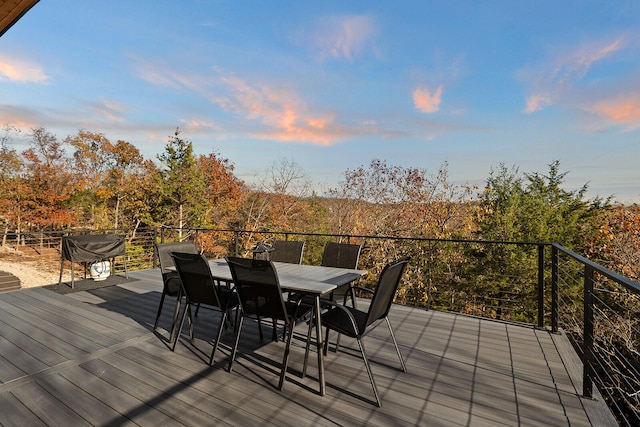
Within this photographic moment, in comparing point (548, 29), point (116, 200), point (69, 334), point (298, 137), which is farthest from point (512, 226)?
point (116, 200)

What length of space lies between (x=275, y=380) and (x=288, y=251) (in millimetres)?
1694

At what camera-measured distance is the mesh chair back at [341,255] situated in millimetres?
3387

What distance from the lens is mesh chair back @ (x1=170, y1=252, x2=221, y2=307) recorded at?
8.34 feet

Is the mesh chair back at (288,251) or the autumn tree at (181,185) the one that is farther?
the autumn tree at (181,185)

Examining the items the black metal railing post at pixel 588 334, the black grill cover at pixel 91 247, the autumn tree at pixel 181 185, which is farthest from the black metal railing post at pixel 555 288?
the autumn tree at pixel 181 185

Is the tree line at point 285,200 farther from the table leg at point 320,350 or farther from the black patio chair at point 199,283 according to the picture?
the table leg at point 320,350

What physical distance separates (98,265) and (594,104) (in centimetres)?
1362

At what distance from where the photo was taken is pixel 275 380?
2.26 metres

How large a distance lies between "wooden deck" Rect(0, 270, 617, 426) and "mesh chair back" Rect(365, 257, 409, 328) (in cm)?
48

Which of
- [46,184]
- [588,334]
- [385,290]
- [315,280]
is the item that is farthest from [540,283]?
[46,184]

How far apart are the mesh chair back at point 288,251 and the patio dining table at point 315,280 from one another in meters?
0.50

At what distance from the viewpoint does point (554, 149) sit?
14008 millimetres

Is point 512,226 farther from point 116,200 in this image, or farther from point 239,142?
point 116,200

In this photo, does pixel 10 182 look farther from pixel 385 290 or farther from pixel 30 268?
pixel 385 290
